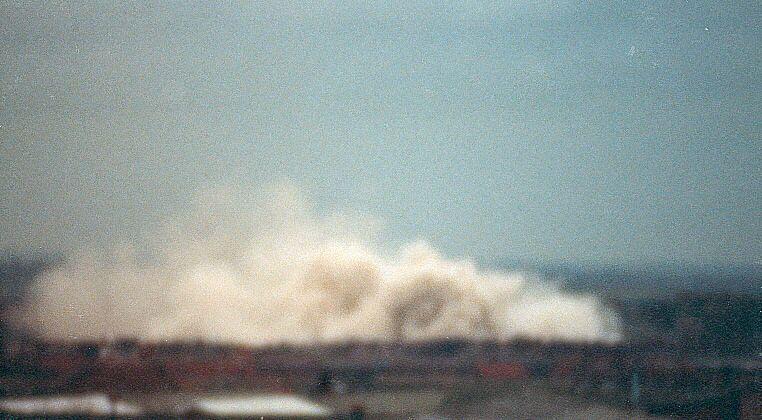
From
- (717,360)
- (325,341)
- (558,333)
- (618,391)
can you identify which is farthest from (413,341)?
(717,360)

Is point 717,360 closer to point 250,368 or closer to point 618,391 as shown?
point 618,391

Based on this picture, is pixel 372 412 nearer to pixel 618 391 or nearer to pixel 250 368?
pixel 250 368

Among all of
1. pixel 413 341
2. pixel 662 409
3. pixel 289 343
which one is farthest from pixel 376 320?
pixel 662 409

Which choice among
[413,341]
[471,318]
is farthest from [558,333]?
[413,341]

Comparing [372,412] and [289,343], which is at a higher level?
[289,343]

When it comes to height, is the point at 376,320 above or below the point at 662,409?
above

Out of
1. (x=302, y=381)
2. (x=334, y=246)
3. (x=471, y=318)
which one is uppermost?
(x=334, y=246)

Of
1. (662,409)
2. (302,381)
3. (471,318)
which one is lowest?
(662,409)

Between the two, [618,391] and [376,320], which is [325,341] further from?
[618,391]
